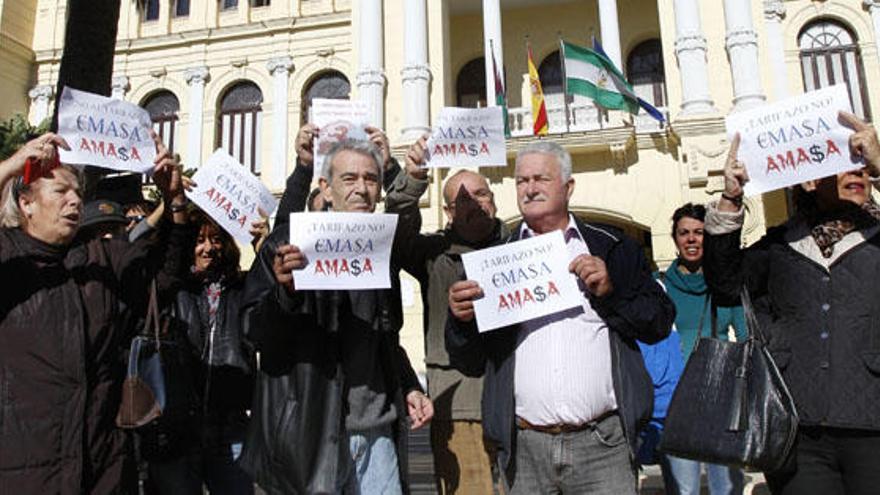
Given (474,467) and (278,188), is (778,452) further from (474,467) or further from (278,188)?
(278,188)

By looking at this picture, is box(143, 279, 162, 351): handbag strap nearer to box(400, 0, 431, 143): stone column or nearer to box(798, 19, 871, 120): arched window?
box(400, 0, 431, 143): stone column

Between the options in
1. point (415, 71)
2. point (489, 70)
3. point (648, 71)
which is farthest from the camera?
point (648, 71)

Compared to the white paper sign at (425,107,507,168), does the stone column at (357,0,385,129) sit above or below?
above

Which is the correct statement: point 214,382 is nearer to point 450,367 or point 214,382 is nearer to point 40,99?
point 450,367

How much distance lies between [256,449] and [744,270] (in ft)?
6.78

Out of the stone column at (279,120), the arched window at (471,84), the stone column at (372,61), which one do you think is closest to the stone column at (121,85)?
the stone column at (279,120)

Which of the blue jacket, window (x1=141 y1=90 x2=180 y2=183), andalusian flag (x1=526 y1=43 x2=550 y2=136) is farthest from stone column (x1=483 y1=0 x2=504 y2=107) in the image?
the blue jacket

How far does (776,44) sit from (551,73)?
550 centimetres

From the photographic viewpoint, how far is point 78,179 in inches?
109

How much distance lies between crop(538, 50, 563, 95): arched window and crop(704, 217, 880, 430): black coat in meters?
16.2

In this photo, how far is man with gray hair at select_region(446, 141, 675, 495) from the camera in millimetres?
2467

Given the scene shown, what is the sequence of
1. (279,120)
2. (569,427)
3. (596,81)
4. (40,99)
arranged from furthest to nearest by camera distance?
(40,99), (279,120), (596,81), (569,427)

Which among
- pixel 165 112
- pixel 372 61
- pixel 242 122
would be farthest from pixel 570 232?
pixel 165 112

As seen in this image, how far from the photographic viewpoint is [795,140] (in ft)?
9.01
